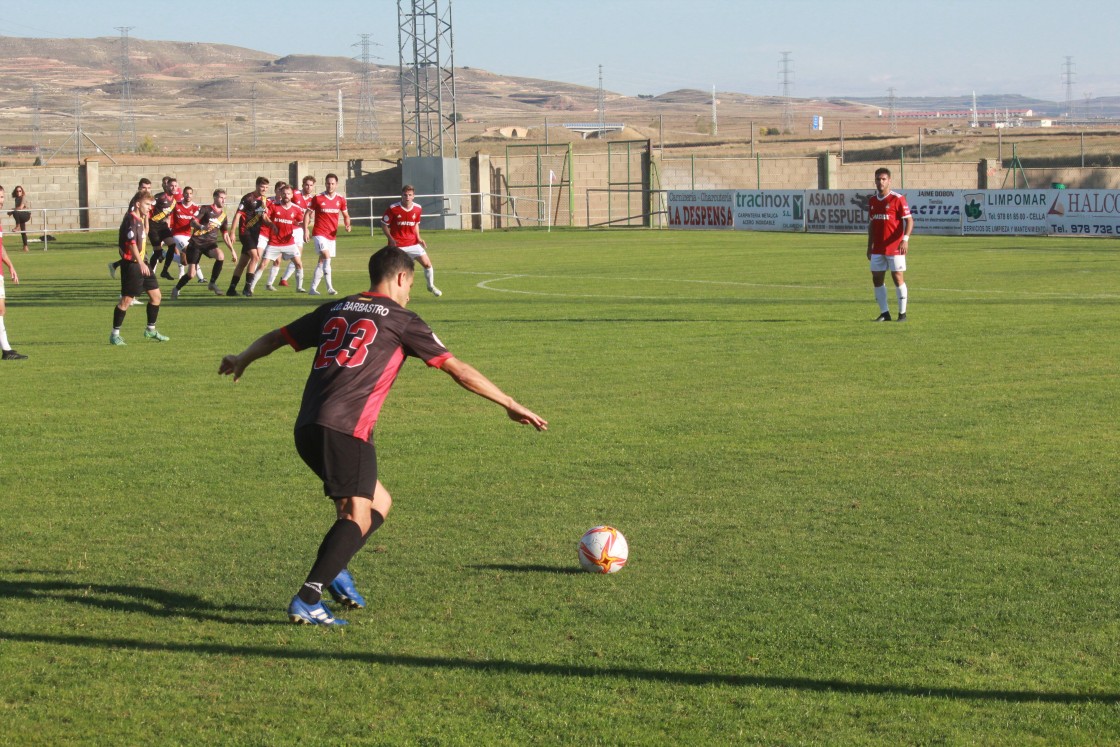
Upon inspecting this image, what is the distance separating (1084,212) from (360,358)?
118ft

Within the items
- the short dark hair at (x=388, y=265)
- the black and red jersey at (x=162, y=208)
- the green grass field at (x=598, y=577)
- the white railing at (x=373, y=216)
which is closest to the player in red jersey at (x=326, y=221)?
the black and red jersey at (x=162, y=208)

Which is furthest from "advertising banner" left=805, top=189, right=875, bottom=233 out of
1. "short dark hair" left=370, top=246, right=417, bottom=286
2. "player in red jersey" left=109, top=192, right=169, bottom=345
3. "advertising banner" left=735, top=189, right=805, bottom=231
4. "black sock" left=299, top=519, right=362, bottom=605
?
"black sock" left=299, top=519, right=362, bottom=605

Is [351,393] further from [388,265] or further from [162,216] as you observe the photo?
[162,216]

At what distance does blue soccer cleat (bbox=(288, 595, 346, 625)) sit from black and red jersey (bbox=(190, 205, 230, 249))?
21.1m

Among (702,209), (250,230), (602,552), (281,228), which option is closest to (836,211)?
(702,209)

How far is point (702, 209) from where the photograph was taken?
4728 cm

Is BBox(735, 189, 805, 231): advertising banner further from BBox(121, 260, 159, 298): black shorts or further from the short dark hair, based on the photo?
the short dark hair

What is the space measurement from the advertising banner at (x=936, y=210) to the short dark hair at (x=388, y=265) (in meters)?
36.2

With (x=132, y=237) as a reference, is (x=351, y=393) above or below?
below

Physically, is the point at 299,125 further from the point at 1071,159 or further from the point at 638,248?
the point at 638,248

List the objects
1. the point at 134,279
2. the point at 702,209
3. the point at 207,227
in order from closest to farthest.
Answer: the point at 134,279
the point at 207,227
the point at 702,209

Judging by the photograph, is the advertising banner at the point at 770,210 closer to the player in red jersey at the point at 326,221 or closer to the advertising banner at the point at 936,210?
the advertising banner at the point at 936,210

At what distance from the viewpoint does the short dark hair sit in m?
6.16

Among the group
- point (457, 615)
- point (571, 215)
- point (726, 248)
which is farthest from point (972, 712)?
point (571, 215)
